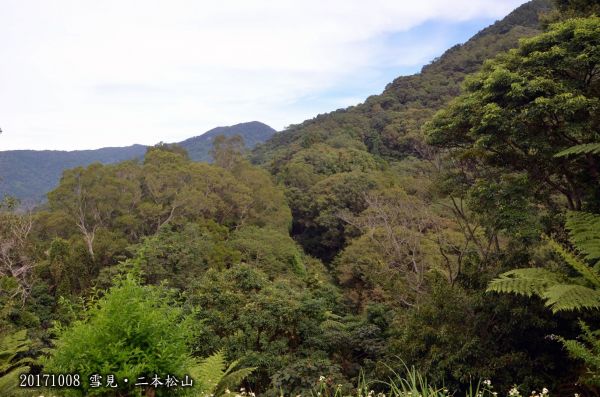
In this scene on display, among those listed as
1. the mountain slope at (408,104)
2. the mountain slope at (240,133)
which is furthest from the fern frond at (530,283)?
the mountain slope at (240,133)

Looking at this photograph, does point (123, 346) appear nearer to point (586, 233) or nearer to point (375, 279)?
point (586, 233)

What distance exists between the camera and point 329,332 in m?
9.43

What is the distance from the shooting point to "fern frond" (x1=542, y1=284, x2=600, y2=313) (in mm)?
3607

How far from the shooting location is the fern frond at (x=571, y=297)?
361 cm

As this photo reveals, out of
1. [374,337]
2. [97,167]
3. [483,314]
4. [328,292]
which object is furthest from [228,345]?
[97,167]

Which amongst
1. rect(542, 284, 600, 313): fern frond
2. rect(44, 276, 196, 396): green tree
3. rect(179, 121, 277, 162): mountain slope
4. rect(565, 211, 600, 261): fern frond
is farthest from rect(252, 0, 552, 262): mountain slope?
rect(179, 121, 277, 162): mountain slope

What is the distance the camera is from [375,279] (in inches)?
590

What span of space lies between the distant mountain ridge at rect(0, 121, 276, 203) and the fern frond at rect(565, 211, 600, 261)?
4124 centimetres

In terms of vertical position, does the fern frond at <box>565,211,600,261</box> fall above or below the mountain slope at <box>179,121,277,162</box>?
below

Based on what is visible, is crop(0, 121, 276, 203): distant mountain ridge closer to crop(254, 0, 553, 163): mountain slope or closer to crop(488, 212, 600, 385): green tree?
crop(254, 0, 553, 163): mountain slope

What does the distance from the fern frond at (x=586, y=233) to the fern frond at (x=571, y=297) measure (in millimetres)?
619

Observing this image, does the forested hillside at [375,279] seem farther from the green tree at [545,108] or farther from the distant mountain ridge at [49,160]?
the distant mountain ridge at [49,160]

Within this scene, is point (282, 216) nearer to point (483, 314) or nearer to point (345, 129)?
point (483, 314)

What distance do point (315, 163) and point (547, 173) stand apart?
27.4 m
